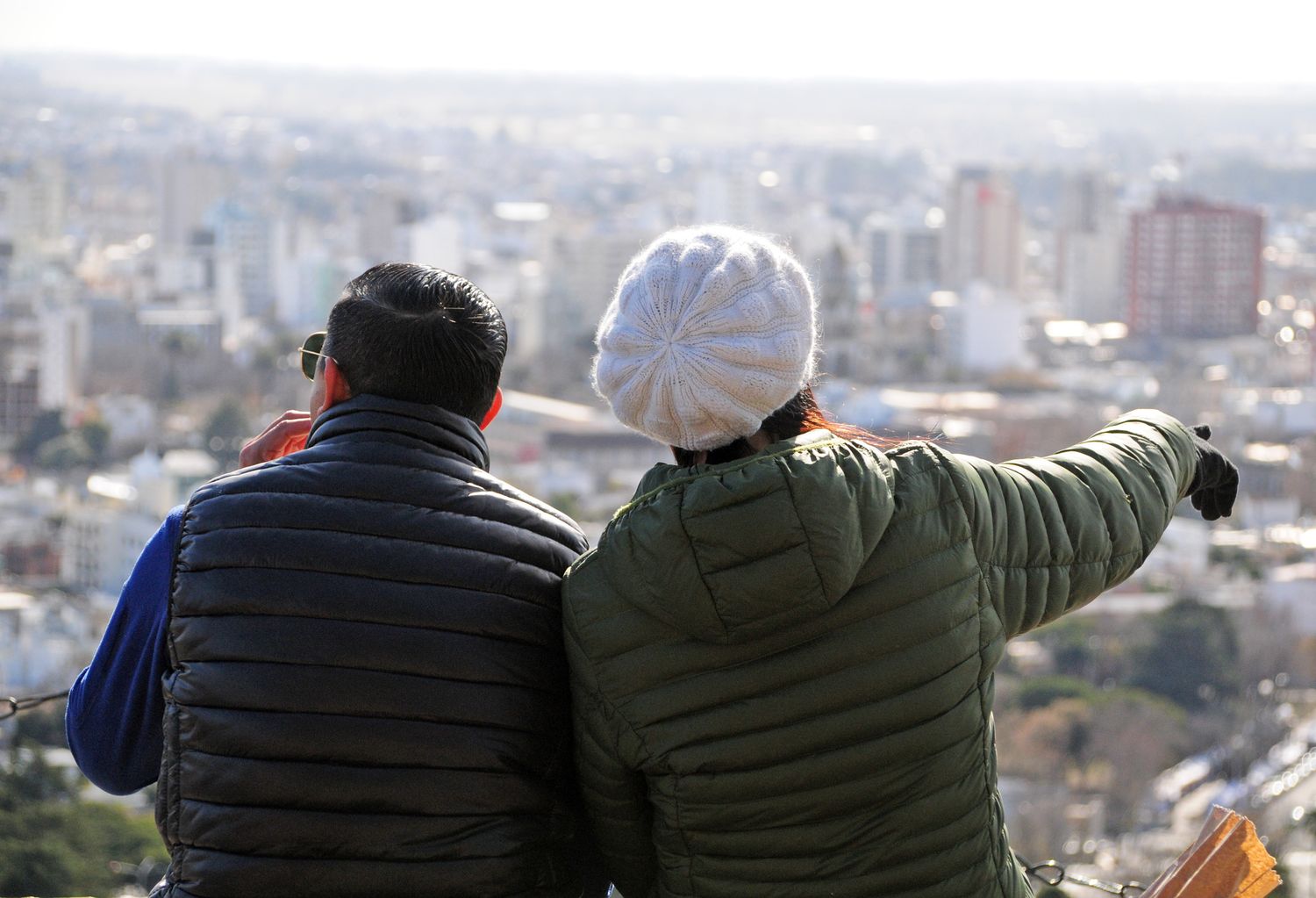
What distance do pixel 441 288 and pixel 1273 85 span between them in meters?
85.0

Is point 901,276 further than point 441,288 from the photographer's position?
Yes

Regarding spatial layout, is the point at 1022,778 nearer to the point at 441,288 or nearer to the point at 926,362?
the point at 441,288

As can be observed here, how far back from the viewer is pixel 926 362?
91.0 feet

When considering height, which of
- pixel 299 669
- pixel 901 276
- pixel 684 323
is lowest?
pixel 901 276

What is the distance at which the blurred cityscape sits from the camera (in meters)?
12.4

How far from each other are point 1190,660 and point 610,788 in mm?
13042

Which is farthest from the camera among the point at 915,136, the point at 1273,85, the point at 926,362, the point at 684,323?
the point at 1273,85

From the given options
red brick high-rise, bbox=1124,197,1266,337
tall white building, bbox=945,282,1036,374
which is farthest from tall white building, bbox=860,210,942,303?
tall white building, bbox=945,282,1036,374

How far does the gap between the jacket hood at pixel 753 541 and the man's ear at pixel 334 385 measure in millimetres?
175

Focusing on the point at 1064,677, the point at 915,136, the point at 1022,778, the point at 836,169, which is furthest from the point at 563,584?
the point at 915,136

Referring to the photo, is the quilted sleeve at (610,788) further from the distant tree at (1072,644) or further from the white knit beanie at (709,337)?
the distant tree at (1072,644)

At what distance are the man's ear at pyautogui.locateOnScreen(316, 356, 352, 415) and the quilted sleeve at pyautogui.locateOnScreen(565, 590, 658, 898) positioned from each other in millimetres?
163

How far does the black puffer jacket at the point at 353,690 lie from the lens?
2.65ft

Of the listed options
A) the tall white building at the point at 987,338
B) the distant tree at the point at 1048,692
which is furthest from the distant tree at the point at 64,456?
the tall white building at the point at 987,338
